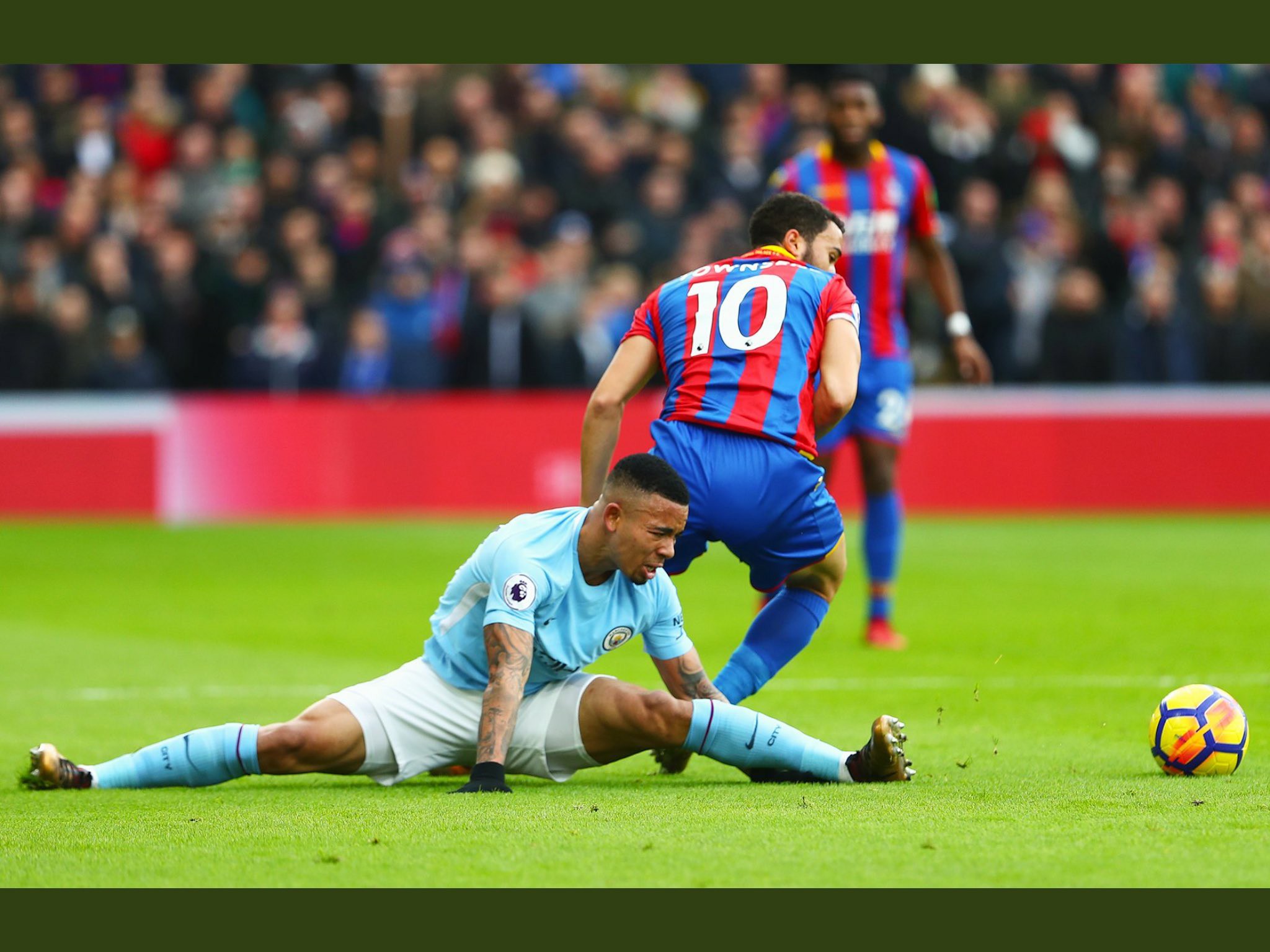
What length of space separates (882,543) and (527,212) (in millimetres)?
10468

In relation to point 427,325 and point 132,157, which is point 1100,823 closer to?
point 427,325

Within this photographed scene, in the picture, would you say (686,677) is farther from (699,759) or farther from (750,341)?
(750,341)

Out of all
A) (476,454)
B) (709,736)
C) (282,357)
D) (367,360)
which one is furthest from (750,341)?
(282,357)

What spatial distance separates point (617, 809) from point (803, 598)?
5.34 feet

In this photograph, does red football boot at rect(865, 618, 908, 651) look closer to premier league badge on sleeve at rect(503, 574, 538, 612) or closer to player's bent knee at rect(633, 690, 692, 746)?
player's bent knee at rect(633, 690, 692, 746)

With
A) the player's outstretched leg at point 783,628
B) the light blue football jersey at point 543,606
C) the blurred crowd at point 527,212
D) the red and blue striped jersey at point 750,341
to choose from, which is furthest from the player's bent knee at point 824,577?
the blurred crowd at point 527,212

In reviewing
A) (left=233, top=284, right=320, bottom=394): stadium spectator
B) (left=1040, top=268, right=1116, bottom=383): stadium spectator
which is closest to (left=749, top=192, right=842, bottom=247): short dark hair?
(left=1040, top=268, right=1116, bottom=383): stadium spectator

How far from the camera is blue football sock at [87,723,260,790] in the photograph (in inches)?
237

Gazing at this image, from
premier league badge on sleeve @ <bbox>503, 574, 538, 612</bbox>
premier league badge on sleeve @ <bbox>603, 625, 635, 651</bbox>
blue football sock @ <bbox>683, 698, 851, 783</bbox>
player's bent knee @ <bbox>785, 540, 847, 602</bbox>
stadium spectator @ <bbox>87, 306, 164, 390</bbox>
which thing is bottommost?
blue football sock @ <bbox>683, 698, 851, 783</bbox>

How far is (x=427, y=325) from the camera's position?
18.2m

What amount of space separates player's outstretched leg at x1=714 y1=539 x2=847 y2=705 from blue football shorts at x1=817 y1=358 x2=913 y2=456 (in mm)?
2825

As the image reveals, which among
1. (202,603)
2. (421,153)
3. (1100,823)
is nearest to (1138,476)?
(421,153)

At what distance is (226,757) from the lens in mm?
6023

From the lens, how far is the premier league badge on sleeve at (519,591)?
5.73 metres
